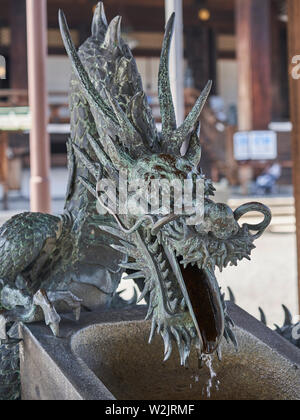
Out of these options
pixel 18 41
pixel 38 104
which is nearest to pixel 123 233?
pixel 38 104

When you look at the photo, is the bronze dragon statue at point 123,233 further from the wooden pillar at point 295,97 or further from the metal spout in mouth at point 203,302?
the wooden pillar at point 295,97

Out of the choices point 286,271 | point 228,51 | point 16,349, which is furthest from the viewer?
point 228,51

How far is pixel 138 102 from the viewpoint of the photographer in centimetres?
147

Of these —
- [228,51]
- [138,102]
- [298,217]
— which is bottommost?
[298,217]

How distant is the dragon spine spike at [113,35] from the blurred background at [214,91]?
5.37 metres

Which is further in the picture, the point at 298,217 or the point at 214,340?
the point at 298,217

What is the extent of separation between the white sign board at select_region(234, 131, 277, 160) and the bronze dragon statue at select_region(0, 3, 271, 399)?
29.9ft

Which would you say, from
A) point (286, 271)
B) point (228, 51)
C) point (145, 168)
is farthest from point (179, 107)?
point (228, 51)

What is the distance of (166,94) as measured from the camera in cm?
152

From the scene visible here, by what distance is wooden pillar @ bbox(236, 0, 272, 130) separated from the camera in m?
10.5

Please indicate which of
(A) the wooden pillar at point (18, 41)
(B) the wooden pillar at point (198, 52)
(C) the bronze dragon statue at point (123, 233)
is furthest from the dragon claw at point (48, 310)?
(B) the wooden pillar at point (198, 52)

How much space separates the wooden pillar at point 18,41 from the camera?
10.6m

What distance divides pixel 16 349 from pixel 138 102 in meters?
0.70

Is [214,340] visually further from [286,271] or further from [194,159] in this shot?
[286,271]
